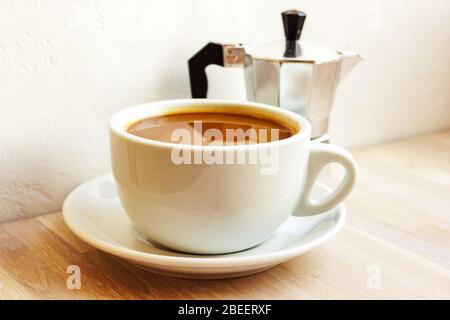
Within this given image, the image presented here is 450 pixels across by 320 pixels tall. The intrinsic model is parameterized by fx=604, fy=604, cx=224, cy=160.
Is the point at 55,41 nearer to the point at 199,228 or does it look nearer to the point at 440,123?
the point at 199,228

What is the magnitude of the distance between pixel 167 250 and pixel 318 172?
0.16 meters

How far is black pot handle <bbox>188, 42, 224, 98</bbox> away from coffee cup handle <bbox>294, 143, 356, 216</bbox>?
0.19 meters

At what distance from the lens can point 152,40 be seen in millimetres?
675

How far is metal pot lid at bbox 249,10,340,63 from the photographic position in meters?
0.66

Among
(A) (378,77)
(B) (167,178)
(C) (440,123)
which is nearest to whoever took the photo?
(B) (167,178)

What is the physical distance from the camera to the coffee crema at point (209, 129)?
21.1 inches

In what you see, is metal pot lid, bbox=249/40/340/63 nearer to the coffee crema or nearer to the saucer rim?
the coffee crema

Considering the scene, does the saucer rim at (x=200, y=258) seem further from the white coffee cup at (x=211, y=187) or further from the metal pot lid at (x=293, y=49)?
the metal pot lid at (x=293, y=49)

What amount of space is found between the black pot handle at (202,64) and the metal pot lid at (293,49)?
0.04 meters

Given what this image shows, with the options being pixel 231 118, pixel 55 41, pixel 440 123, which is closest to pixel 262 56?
pixel 231 118

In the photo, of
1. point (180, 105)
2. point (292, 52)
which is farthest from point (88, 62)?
point (292, 52)

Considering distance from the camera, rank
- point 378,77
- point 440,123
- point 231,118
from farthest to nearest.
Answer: point 440,123 → point 378,77 → point 231,118

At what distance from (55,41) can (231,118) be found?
195 mm
